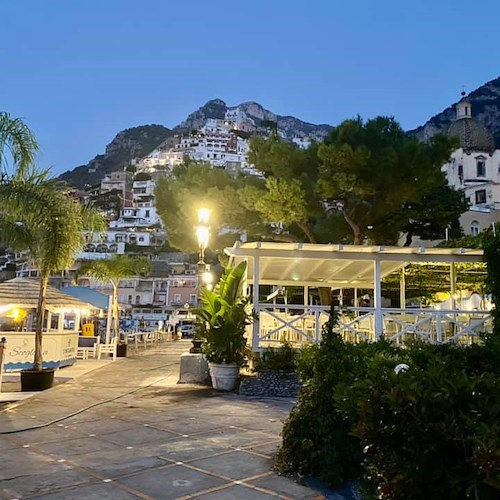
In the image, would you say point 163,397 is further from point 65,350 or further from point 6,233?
point 65,350

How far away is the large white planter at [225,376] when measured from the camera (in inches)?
347

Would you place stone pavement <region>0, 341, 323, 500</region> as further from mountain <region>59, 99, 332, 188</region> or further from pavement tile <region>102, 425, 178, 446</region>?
mountain <region>59, 99, 332, 188</region>

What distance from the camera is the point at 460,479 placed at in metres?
1.99

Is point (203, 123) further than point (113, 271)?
Yes

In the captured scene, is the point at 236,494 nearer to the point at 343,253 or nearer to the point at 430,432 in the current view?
the point at 430,432

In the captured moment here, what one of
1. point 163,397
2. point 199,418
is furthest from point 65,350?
point 199,418

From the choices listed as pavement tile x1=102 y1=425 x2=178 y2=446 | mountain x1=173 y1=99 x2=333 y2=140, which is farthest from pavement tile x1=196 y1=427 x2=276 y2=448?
mountain x1=173 y1=99 x2=333 y2=140

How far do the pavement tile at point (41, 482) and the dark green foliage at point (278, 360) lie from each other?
5.10m

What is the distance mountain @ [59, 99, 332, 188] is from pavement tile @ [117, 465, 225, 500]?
12144 centimetres

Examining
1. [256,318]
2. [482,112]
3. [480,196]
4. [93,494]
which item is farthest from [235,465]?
[482,112]

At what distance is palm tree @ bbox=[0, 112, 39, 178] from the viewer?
26.6 ft

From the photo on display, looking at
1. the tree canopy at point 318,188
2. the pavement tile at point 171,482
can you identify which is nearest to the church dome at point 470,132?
the tree canopy at point 318,188

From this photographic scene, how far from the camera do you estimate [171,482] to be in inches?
146

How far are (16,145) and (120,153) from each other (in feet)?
469
